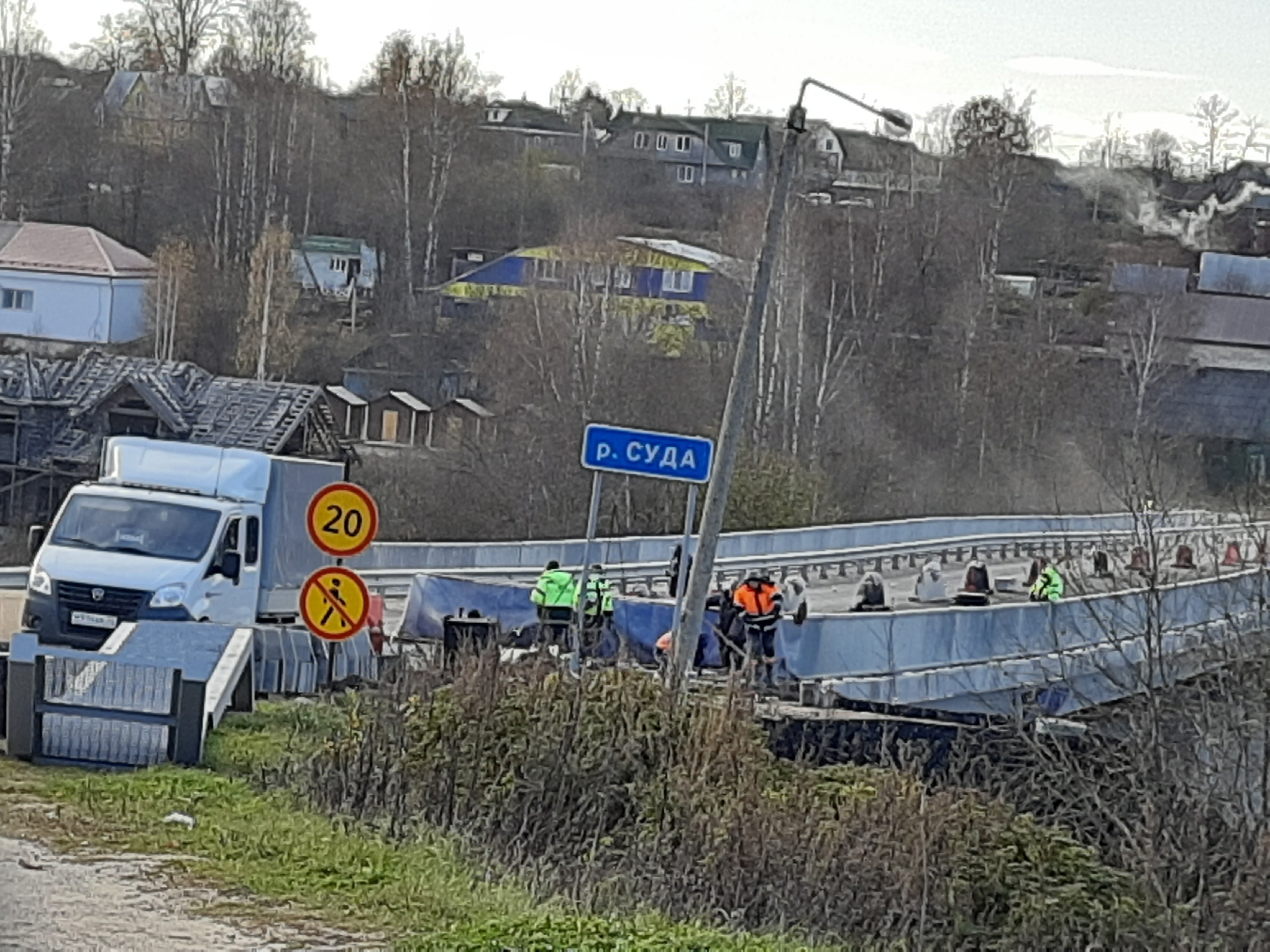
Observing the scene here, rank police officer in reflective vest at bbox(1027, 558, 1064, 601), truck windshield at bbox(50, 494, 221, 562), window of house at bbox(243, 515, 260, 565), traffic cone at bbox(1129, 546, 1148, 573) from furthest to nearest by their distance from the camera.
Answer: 1. police officer in reflective vest at bbox(1027, 558, 1064, 601)
2. window of house at bbox(243, 515, 260, 565)
3. truck windshield at bbox(50, 494, 221, 562)
4. traffic cone at bbox(1129, 546, 1148, 573)

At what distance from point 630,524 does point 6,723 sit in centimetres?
3292

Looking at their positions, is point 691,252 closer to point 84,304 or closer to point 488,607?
point 84,304

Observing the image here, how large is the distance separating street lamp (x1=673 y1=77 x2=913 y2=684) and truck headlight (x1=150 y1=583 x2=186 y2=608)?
538cm

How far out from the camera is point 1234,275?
74562 mm

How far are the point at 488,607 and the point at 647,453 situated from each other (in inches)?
420

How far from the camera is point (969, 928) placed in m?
9.49

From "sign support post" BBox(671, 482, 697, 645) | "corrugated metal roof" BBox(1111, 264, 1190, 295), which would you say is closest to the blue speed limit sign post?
"sign support post" BBox(671, 482, 697, 645)

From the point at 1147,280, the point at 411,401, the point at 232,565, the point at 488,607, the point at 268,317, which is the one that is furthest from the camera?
the point at 1147,280

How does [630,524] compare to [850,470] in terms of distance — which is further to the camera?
[850,470]

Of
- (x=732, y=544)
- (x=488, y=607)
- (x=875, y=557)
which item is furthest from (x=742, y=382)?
(x=875, y=557)

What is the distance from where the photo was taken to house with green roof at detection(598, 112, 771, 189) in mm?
90125

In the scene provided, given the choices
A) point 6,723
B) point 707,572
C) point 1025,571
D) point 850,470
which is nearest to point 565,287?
point 850,470

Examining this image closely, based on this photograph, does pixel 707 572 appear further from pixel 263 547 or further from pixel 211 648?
pixel 263 547

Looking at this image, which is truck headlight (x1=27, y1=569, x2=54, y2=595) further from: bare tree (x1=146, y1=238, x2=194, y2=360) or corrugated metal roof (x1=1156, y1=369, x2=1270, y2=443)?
bare tree (x1=146, y1=238, x2=194, y2=360)
